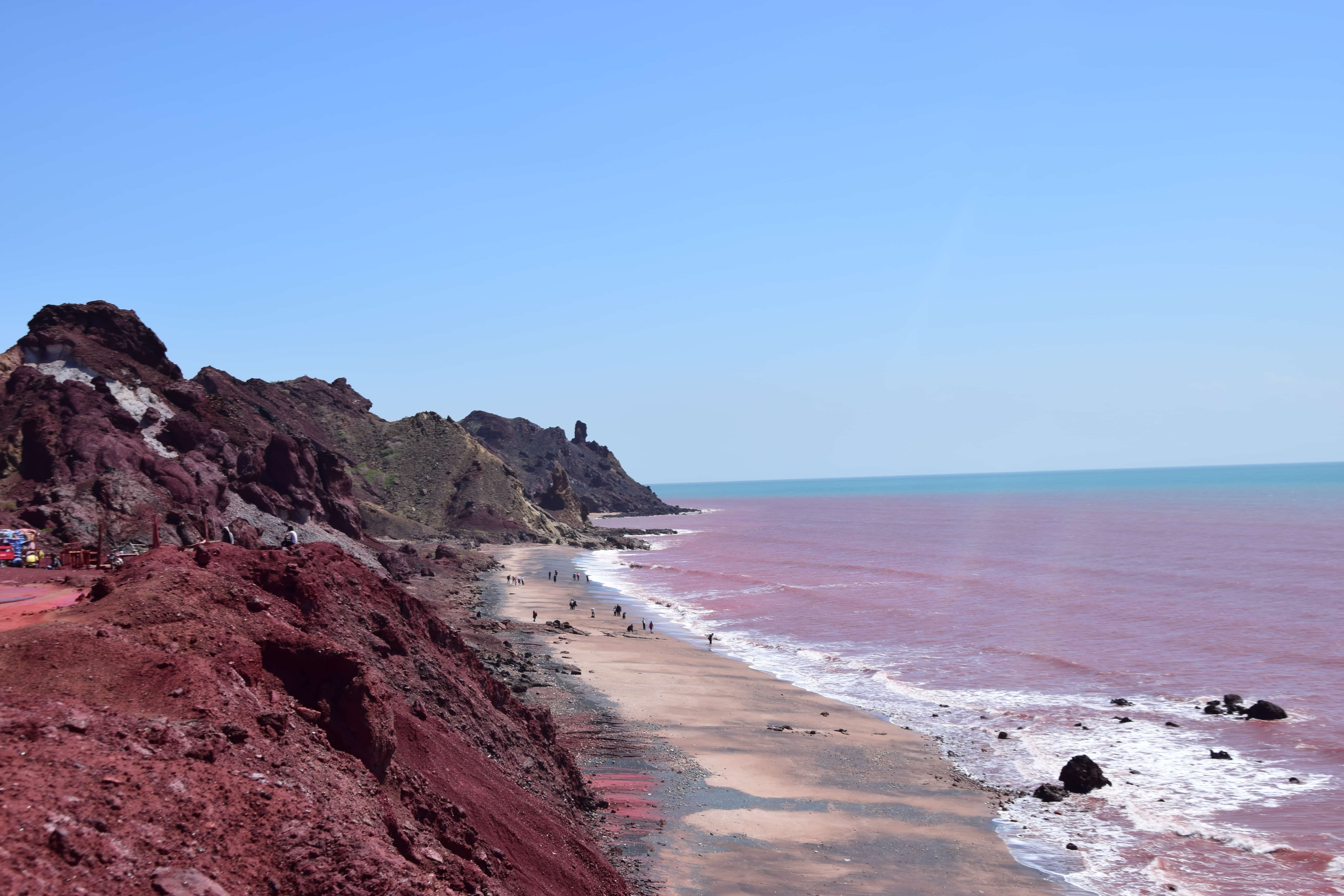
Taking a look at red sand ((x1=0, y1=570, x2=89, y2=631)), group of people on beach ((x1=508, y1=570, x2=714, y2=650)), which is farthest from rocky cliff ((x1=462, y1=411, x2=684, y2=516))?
red sand ((x1=0, y1=570, x2=89, y2=631))

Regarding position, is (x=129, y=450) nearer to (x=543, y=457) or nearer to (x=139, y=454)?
(x=139, y=454)

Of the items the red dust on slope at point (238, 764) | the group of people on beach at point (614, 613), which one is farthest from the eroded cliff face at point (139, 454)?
the red dust on slope at point (238, 764)

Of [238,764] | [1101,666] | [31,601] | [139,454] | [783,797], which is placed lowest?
[1101,666]

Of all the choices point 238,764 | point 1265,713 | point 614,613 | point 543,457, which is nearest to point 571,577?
point 614,613

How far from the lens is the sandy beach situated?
55.4 ft

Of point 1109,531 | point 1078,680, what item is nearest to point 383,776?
point 1078,680

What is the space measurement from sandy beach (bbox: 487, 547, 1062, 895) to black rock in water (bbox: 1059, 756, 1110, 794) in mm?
2115

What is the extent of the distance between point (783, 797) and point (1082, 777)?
747 cm

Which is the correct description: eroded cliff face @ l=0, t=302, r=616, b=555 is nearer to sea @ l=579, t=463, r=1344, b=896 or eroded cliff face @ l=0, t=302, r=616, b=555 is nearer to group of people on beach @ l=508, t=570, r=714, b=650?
group of people on beach @ l=508, t=570, r=714, b=650

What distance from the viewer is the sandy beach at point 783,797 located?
55.4 ft

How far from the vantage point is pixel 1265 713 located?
94.0 feet

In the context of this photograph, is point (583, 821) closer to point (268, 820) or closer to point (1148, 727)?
point (268, 820)

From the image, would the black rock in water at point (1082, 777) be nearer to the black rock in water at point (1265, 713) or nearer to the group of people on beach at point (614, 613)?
the black rock in water at point (1265, 713)

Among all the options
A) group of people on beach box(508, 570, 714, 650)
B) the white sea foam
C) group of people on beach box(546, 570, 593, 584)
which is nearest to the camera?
the white sea foam
